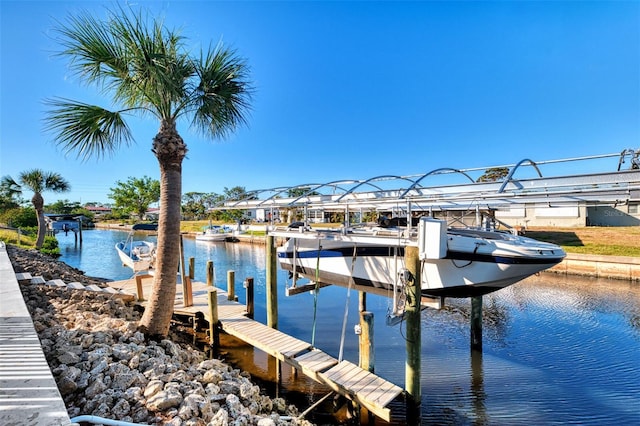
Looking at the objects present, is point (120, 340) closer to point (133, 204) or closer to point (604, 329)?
point (604, 329)

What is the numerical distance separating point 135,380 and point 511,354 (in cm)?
909

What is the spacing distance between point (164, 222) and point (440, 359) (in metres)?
7.54

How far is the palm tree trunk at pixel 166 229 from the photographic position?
5.73 m

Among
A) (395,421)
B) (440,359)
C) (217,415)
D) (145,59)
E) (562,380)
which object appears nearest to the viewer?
(217,415)

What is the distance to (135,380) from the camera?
3.93 m

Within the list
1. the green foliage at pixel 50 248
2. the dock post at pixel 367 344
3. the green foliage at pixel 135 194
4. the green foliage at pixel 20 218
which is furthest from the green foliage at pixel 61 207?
the dock post at pixel 367 344

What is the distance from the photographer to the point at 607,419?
588 cm

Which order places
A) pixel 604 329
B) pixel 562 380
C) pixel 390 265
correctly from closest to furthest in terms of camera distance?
1. pixel 390 265
2. pixel 562 380
3. pixel 604 329

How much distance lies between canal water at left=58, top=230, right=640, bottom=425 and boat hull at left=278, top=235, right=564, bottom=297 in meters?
1.01

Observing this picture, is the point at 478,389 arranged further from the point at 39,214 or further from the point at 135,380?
the point at 39,214

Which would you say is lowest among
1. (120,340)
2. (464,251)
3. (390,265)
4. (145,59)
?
(120,340)

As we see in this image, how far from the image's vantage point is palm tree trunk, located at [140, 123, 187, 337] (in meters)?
5.73

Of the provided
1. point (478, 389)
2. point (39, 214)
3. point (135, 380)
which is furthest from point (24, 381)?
point (39, 214)

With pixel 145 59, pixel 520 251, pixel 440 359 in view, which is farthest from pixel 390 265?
pixel 145 59
